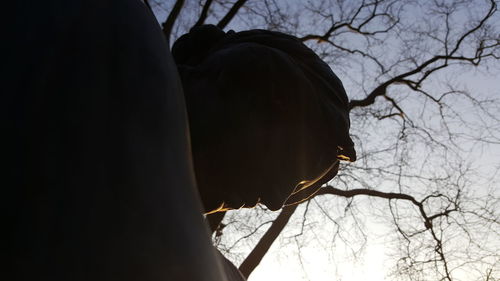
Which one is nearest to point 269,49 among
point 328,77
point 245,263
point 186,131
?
point 328,77

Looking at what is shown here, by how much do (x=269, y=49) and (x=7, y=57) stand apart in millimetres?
595

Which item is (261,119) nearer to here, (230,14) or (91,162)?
(91,162)

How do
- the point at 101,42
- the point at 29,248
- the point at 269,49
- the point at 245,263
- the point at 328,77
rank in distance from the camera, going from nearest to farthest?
the point at 29,248, the point at 101,42, the point at 269,49, the point at 328,77, the point at 245,263

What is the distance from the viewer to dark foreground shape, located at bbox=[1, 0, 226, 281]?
0.41 metres

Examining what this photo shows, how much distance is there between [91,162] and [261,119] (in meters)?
0.61

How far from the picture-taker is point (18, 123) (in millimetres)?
450

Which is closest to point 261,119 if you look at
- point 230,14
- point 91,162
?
point 91,162

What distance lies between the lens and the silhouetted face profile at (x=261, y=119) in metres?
1.01

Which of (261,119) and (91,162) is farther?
(261,119)

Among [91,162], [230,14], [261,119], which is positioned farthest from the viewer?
[230,14]

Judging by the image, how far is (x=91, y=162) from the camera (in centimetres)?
43

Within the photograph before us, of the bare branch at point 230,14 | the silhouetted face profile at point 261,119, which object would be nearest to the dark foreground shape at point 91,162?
the silhouetted face profile at point 261,119

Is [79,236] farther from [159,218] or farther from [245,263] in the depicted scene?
[245,263]

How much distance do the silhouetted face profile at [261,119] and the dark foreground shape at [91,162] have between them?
0.48m
